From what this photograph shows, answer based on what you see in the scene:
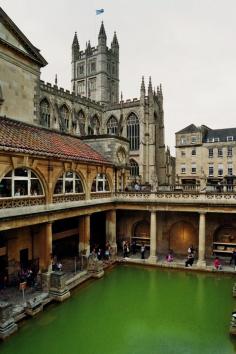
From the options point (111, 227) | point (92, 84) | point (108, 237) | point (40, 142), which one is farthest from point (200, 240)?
point (92, 84)

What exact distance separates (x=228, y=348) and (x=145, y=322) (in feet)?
13.9

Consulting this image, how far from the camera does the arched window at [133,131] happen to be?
60906 mm

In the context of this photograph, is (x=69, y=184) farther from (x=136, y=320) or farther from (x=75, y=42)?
(x=75, y=42)

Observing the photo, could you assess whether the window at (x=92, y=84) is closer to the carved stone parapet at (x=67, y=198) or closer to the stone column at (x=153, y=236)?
the stone column at (x=153, y=236)

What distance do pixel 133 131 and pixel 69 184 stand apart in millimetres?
41776

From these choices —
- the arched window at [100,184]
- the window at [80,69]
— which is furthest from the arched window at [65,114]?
the window at [80,69]

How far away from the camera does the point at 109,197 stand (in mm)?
27359

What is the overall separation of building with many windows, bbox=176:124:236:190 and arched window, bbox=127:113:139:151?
10.1 m

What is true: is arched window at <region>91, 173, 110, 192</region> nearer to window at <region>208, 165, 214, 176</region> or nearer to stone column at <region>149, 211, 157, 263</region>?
stone column at <region>149, 211, 157, 263</region>

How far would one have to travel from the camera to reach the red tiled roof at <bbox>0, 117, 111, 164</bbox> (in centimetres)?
1708

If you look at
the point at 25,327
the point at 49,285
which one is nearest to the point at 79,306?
the point at 49,285

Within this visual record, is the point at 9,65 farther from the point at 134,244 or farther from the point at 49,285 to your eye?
the point at 134,244

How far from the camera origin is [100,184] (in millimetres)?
26203

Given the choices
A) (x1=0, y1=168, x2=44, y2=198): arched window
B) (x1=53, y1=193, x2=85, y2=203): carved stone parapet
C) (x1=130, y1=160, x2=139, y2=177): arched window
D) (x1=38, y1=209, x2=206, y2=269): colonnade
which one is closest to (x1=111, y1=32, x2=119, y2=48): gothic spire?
(x1=130, y1=160, x2=139, y2=177): arched window
